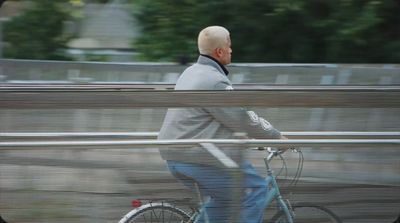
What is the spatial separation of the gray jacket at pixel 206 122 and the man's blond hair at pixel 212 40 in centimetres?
5

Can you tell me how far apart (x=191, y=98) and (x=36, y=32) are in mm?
12749

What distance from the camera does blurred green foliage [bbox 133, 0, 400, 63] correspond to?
13625mm

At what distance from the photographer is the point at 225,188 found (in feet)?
10.8

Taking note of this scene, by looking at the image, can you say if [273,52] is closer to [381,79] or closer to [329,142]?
[381,79]

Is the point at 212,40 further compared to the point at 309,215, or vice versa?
the point at 212,40

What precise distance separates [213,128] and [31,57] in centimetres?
1273

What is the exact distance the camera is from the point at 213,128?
3367mm

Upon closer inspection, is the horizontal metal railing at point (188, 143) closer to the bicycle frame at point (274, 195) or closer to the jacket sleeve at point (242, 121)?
the jacket sleeve at point (242, 121)

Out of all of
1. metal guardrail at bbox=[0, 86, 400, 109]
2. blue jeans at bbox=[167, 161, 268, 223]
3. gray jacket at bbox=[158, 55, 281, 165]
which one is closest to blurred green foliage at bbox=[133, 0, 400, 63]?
gray jacket at bbox=[158, 55, 281, 165]

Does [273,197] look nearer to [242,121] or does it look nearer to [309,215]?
[309,215]

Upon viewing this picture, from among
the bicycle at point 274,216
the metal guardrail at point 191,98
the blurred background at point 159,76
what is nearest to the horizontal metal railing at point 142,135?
the blurred background at point 159,76

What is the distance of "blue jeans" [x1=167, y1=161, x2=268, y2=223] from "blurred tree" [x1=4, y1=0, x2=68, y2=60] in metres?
12.5

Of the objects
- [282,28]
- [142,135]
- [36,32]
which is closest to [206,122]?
[142,135]

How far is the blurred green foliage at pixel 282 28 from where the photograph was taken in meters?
13.6
